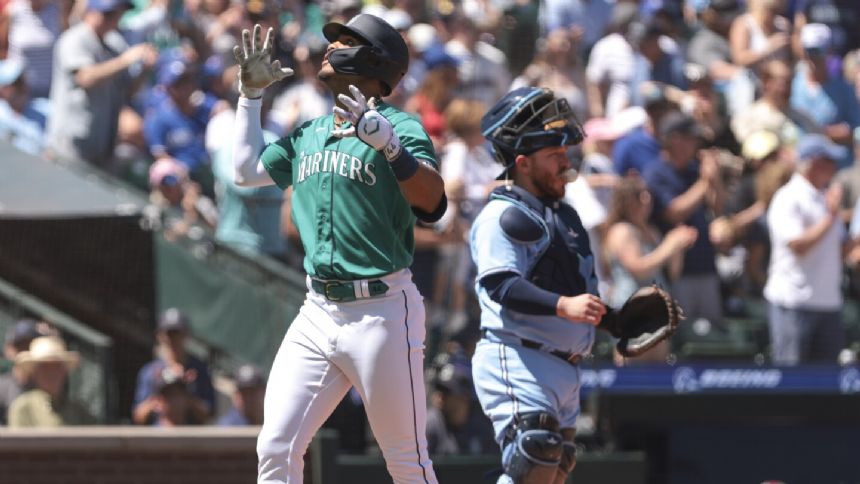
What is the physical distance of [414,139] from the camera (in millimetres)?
5824

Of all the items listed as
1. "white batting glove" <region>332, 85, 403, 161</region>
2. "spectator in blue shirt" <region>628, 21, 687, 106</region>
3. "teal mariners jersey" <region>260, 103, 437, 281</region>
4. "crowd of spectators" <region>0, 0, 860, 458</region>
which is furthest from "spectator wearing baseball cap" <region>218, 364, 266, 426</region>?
"spectator in blue shirt" <region>628, 21, 687, 106</region>

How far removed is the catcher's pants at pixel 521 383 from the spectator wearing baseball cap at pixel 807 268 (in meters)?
4.74

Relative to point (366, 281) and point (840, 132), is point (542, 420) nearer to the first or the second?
point (366, 281)

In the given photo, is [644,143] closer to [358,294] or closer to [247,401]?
[247,401]

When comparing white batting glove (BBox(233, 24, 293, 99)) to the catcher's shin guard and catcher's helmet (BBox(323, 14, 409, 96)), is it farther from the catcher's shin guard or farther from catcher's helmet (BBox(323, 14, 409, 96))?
the catcher's shin guard

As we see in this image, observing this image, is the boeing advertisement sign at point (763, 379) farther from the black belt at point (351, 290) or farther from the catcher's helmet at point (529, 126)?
the black belt at point (351, 290)

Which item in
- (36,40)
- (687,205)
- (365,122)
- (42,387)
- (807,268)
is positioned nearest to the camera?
(365,122)

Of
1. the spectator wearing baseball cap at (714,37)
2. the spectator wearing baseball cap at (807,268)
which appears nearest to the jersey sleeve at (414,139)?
the spectator wearing baseball cap at (807,268)

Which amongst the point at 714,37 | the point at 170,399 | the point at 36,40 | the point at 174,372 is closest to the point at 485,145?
the point at 174,372

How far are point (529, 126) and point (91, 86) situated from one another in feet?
19.3

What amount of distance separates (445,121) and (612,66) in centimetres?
206

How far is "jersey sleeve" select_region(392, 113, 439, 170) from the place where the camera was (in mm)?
5773

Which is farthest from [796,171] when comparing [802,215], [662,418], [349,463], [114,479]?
[114,479]

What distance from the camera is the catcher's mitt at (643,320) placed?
21.5 ft
